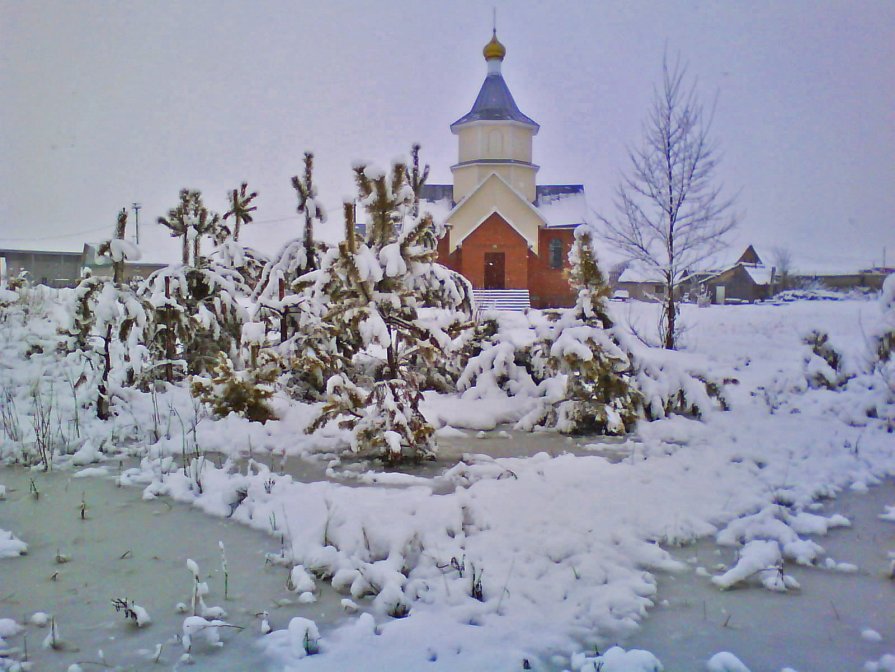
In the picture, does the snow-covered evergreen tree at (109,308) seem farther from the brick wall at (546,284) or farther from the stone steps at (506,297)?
the brick wall at (546,284)

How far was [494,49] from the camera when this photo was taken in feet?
108

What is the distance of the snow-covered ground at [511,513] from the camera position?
8.93 feet

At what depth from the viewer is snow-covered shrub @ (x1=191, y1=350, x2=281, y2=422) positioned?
6320 mm

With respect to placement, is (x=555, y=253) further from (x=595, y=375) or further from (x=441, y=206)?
(x=595, y=375)

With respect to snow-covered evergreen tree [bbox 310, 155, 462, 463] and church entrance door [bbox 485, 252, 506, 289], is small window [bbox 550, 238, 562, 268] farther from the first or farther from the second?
snow-covered evergreen tree [bbox 310, 155, 462, 463]

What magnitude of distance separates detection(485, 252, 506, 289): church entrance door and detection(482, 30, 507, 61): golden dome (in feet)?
39.9

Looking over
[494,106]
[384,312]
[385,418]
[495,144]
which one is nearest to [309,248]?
[384,312]

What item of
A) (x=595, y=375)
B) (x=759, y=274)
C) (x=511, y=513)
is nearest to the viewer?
(x=511, y=513)

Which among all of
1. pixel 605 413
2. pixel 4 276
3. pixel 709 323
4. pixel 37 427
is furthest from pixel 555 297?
pixel 37 427

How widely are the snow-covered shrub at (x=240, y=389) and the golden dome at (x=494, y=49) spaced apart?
3052cm

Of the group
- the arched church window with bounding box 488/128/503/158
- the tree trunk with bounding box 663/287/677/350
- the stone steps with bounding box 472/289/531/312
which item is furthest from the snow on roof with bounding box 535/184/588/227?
the tree trunk with bounding box 663/287/677/350

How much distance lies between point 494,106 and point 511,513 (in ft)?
99.1

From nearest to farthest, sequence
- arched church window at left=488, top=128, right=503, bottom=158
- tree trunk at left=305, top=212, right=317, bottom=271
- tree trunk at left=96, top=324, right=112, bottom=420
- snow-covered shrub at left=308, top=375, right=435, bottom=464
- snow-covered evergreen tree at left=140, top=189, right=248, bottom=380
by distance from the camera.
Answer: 1. snow-covered shrub at left=308, top=375, right=435, bottom=464
2. tree trunk at left=96, top=324, right=112, bottom=420
3. snow-covered evergreen tree at left=140, top=189, right=248, bottom=380
4. tree trunk at left=305, top=212, right=317, bottom=271
5. arched church window at left=488, top=128, right=503, bottom=158

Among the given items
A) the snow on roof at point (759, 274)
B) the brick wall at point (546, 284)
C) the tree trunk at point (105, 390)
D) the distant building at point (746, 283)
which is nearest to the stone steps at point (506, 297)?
Result: the brick wall at point (546, 284)
